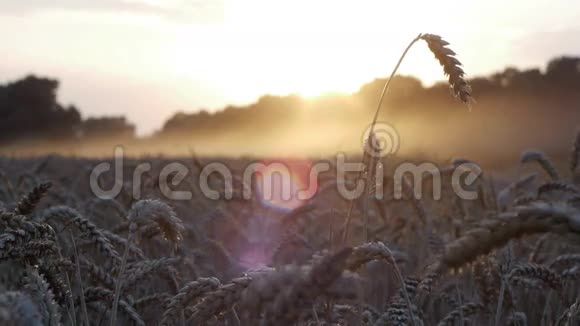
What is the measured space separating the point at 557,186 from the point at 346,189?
136 centimetres

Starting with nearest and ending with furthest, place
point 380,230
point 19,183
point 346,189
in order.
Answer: point 346,189 < point 380,230 < point 19,183

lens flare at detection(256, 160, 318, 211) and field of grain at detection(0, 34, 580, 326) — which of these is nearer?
field of grain at detection(0, 34, 580, 326)

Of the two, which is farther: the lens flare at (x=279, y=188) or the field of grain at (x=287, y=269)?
the lens flare at (x=279, y=188)

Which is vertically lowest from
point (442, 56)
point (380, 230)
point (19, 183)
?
point (380, 230)

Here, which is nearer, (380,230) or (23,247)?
(23,247)

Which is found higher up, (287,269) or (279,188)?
(287,269)

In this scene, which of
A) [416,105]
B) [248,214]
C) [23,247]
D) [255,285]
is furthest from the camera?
[416,105]

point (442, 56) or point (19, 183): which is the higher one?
point (442, 56)

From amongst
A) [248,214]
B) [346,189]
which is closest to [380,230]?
[346,189]

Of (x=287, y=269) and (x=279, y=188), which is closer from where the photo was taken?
(x=287, y=269)

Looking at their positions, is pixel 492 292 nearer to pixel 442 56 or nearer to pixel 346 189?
pixel 442 56

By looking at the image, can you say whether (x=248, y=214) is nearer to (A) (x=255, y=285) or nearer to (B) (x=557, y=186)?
(B) (x=557, y=186)

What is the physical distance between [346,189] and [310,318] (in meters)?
2.22

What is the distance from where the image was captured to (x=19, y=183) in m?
6.71
